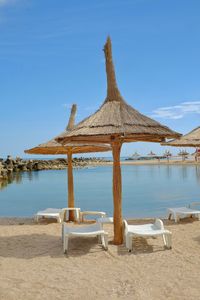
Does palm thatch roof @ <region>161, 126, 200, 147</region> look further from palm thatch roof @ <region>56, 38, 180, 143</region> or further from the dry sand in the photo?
the dry sand

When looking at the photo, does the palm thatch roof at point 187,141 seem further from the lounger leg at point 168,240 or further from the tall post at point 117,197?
the lounger leg at point 168,240

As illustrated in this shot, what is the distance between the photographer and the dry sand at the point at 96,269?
393 cm

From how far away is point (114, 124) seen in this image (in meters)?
5.66

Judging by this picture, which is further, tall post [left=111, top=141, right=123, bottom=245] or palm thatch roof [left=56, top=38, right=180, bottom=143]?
tall post [left=111, top=141, right=123, bottom=245]

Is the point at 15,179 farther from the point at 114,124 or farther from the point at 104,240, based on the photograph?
the point at 114,124

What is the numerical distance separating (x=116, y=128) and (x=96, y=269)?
2134mm

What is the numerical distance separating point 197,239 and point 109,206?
21.9 ft

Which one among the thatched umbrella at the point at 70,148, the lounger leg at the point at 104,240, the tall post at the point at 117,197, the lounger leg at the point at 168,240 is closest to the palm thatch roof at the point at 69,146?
the thatched umbrella at the point at 70,148

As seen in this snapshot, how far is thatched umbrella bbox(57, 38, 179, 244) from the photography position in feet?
18.4

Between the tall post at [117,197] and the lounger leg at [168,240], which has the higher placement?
the tall post at [117,197]

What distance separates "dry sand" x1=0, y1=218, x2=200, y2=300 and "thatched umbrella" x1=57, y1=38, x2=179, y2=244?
783 millimetres

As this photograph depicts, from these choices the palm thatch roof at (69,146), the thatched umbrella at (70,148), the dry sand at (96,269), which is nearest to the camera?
the dry sand at (96,269)

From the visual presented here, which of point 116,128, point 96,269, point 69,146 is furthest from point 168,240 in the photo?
point 69,146

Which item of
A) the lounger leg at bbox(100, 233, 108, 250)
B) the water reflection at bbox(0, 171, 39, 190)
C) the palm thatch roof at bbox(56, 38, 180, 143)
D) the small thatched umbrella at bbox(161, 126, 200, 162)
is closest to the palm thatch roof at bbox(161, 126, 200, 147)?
the small thatched umbrella at bbox(161, 126, 200, 162)
